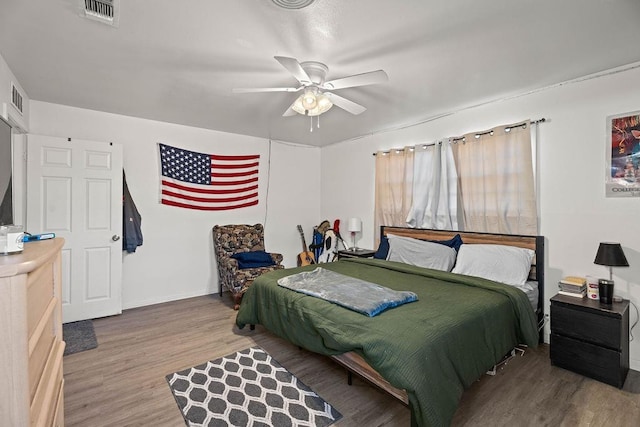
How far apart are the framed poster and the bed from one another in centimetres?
75

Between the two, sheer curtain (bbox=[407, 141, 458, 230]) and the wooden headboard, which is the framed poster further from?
sheer curtain (bbox=[407, 141, 458, 230])

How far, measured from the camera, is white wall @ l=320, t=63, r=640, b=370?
8.16ft

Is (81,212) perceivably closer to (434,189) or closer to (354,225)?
(354,225)

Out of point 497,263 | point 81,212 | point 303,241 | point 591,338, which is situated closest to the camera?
point 591,338

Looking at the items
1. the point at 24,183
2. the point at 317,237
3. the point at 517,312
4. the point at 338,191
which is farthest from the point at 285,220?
the point at 517,312

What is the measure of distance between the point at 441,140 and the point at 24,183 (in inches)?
185

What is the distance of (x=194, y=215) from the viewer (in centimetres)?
439

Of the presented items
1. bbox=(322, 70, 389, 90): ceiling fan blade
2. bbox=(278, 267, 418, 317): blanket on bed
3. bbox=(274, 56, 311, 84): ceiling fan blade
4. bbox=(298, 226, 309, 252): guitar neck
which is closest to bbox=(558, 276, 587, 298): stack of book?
bbox=(278, 267, 418, 317): blanket on bed

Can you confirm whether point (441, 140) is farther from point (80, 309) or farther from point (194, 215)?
point (80, 309)

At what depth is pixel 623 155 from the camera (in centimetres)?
250

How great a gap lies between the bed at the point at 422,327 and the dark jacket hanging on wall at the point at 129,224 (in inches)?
72.3

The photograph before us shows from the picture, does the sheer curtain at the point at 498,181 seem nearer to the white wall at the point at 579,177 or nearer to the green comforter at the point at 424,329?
the white wall at the point at 579,177

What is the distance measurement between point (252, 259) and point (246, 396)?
212 centimetres

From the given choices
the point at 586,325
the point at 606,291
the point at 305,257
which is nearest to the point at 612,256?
the point at 606,291
